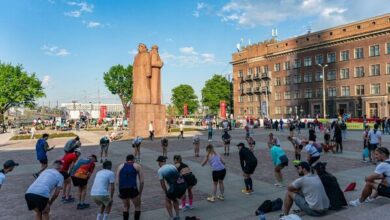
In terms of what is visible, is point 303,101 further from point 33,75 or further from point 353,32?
point 33,75

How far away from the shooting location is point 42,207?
255 inches

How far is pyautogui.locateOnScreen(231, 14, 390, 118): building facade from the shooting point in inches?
2222

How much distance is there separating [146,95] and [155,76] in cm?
229

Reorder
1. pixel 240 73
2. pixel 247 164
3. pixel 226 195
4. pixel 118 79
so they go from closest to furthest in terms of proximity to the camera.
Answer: pixel 247 164
pixel 226 195
pixel 240 73
pixel 118 79

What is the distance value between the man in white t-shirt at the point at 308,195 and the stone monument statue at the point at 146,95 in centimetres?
2367

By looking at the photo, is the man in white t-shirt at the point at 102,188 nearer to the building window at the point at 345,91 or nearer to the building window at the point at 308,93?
the building window at the point at 345,91

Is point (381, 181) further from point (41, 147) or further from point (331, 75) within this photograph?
point (331, 75)

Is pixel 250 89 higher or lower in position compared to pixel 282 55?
lower

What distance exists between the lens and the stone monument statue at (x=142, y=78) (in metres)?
30.2

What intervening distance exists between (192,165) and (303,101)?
59051mm

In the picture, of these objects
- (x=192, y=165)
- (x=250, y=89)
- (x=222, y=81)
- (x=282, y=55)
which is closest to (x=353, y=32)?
(x=282, y=55)

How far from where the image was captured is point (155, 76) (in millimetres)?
31219

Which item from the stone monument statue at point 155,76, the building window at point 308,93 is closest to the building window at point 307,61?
the building window at point 308,93

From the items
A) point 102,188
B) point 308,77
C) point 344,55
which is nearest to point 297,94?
point 308,77
